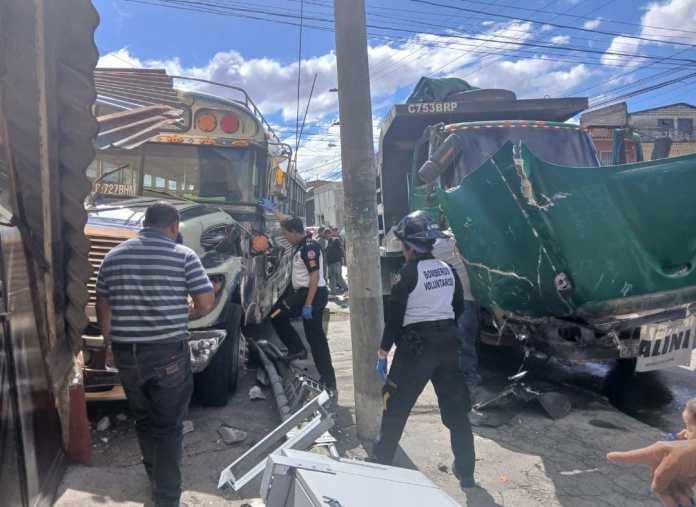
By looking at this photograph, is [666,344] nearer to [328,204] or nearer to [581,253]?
[581,253]

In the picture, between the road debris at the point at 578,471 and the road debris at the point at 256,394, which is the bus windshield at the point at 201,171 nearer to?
the road debris at the point at 256,394

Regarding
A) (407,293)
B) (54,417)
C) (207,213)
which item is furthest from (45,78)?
(207,213)

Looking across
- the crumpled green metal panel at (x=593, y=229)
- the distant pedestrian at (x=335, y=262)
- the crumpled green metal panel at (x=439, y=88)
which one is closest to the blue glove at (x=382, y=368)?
the crumpled green metal panel at (x=593, y=229)

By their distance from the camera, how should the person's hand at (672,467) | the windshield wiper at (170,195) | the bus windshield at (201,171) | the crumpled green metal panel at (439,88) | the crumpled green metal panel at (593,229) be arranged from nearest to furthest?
the person's hand at (672,467)
the crumpled green metal panel at (593,229)
the windshield wiper at (170,195)
the bus windshield at (201,171)
the crumpled green metal panel at (439,88)

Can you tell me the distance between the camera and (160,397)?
2963 mm

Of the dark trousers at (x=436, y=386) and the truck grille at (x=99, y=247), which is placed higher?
the truck grille at (x=99, y=247)

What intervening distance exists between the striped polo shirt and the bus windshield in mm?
3571

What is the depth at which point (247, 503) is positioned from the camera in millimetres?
3275

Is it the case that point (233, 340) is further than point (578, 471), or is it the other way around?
point (233, 340)

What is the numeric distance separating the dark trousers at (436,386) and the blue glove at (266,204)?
3743 mm

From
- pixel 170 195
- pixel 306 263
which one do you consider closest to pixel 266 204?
pixel 170 195

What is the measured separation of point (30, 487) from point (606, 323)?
4.07m

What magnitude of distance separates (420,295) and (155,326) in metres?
1.55

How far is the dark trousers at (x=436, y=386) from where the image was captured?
11.0 feet
